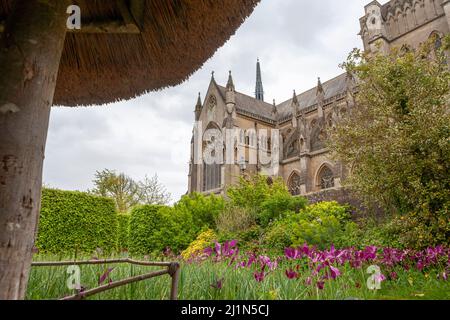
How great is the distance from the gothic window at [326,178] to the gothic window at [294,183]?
2.47m

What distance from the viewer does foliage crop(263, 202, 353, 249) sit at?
868cm

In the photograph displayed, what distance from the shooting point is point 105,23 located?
217cm

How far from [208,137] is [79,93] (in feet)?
107

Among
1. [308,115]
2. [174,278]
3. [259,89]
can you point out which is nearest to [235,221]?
[174,278]

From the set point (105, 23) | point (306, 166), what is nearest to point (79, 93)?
point (105, 23)

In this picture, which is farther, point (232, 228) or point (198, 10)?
point (232, 228)

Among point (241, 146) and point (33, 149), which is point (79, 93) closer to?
point (33, 149)

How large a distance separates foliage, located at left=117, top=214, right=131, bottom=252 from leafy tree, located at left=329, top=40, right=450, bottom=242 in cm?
1049

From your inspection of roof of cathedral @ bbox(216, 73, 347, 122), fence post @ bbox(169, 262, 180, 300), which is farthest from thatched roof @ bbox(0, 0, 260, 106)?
roof of cathedral @ bbox(216, 73, 347, 122)

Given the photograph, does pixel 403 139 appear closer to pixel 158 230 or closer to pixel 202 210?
pixel 202 210

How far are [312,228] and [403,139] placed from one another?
338cm

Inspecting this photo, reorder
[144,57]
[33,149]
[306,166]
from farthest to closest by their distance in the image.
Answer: [306,166], [144,57], [33,149]

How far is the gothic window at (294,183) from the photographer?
96.9ft
